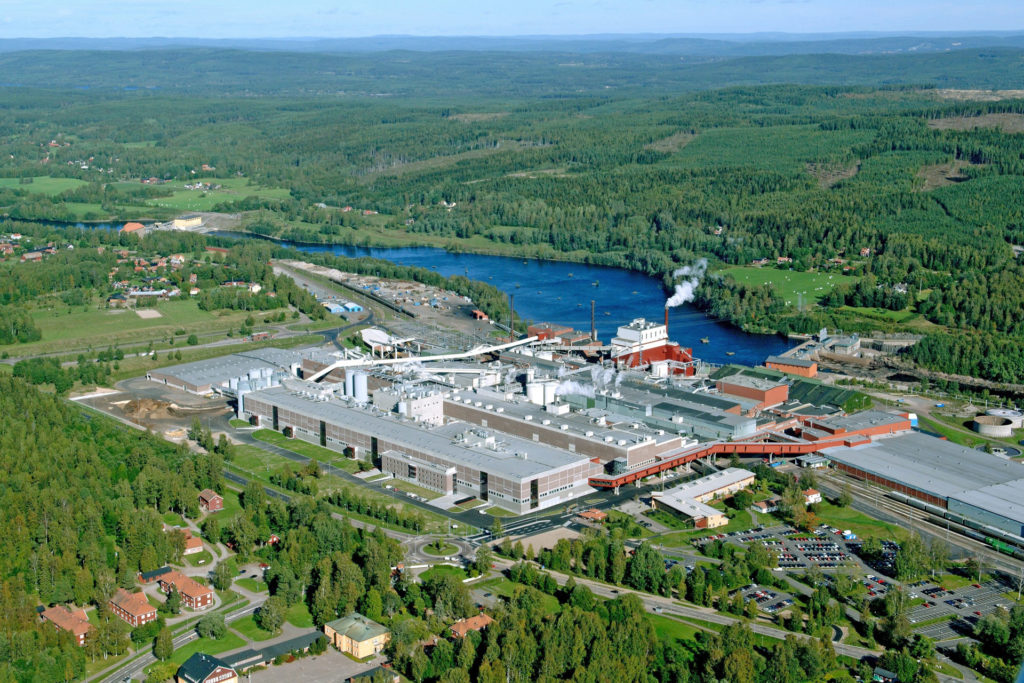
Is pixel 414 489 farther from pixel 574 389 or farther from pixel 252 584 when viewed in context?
pixel 574 389

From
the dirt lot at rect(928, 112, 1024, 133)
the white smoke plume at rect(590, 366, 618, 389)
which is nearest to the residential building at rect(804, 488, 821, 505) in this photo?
the white smoke plume at rect(590, 366, 618, 389)

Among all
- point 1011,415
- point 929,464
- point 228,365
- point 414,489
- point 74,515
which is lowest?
point 228,365

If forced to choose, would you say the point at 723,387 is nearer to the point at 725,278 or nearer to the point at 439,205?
the point at 725,278

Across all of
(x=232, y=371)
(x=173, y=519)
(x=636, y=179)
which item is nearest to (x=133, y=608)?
(x=173, y=519)

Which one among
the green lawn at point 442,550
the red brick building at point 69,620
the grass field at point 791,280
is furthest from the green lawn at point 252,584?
the grass field at point 791,280

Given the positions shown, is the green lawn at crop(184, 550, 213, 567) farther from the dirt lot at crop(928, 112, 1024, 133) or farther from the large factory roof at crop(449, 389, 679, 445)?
the dirt lot at crop(928, 112, 1024, 133)
